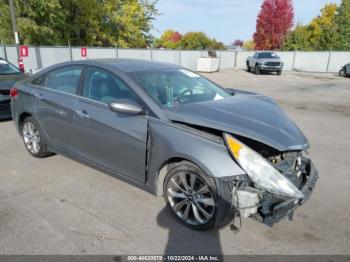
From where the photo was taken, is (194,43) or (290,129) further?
(194,43)

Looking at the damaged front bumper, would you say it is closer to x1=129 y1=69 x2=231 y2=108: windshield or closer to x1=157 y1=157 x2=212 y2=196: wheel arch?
x1=157 y1=157 x2=212 y2=196: wheel arch

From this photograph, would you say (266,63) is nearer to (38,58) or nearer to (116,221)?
(38,58)

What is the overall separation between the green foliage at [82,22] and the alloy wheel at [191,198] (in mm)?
18960

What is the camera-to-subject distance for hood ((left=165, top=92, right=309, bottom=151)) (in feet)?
9.42

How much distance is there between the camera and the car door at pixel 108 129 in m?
3.28

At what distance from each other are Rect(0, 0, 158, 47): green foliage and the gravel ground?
1712 centimetres

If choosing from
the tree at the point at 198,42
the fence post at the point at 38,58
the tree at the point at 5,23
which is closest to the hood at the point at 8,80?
the fence post at the point at 38,58

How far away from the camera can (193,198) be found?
9.96 feet

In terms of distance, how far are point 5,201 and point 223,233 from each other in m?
Answer: 2.44

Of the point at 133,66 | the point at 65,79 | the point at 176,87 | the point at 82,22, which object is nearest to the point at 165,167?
the point at 176,87

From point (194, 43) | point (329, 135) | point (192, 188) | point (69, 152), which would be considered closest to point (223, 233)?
point (192, 188)

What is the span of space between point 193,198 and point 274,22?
2134 inches

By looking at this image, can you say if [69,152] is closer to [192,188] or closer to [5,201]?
[5,201]

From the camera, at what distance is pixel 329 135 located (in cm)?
659
